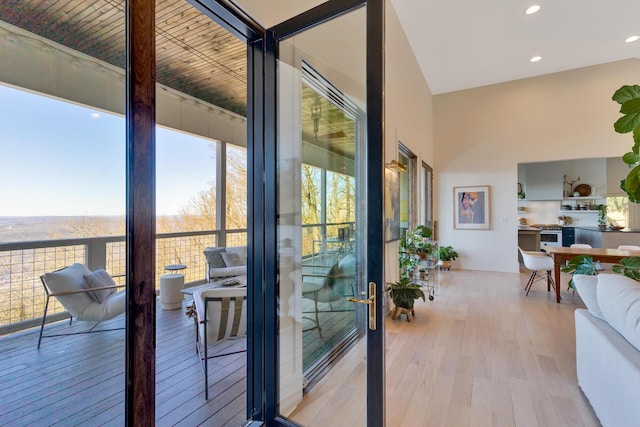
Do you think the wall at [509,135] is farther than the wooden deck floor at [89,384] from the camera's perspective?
Yes

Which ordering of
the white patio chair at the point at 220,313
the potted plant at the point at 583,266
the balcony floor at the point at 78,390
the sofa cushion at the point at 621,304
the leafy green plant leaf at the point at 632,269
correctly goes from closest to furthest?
the sofa cushion at the point at 621,304 < the balcony floor at the point at 78,390 < the white patio chair at the point at 220,313 < the leafy green plant leaf at the point at 632,269 < the potted plant at the point at 583,266

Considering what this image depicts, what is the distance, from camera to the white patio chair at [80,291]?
1784mm

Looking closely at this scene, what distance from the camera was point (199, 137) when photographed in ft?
17.7

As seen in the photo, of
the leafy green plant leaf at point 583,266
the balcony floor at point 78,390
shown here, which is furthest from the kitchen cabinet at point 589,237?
the balcony floor at point 78,390

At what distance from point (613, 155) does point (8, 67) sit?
904 cm

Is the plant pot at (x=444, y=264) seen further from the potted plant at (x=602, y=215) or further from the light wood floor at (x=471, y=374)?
the potted plant at (x=602, y=215)

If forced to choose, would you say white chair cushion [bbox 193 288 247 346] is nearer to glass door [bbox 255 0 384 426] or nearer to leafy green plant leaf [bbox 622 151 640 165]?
glass door [bbox 255 0 384 426]

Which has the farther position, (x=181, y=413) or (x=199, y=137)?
(x=199, y=137)

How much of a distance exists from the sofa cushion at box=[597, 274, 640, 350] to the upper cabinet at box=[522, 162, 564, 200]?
7.69 metres

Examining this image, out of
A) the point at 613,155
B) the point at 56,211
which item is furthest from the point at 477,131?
the point at 56,211

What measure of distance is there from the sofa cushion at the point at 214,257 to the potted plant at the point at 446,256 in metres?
4.88

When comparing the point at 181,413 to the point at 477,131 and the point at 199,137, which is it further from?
the point at 477,131

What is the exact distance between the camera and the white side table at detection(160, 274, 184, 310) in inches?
153

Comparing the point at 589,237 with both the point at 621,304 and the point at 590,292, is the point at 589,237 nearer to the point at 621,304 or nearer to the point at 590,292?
the point at 590,292
